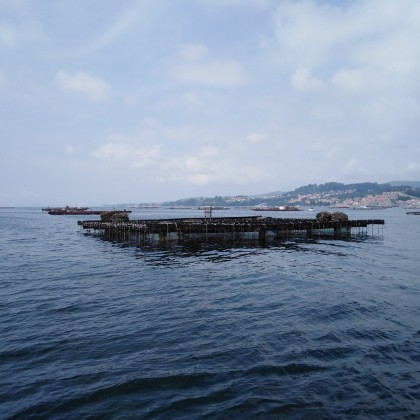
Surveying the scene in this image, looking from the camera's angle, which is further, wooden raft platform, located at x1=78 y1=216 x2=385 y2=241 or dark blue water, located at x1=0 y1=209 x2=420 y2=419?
wooden raft platform, located at x1=78 y1=216 x2=385 y2=241

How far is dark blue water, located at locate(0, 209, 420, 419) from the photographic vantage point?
10.1 metres

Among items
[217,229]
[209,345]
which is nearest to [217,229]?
[217,229]

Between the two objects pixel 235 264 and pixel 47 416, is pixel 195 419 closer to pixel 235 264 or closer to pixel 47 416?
pixel 47 416

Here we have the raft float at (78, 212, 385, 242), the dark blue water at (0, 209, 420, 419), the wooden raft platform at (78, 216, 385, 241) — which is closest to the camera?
the dark blue water at (0, 209, 420, 419)

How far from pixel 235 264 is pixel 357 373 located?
22.6m

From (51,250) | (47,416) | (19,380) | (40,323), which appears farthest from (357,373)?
(51,250)

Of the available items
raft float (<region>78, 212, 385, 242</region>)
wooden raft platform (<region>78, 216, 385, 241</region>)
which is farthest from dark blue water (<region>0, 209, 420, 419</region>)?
raft float (<region>78, 212, 385, 242</region>)

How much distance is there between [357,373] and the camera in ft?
38.8

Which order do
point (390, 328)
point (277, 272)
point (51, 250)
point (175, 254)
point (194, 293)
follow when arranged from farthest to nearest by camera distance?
point (51, 250), point (175, 254), point (277, 272), point (194, 293), point (390, 328)

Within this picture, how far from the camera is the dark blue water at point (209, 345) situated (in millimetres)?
10055

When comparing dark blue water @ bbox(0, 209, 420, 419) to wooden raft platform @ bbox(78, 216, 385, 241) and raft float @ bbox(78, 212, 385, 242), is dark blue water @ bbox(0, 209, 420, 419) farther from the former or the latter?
raft float @ bbox(78, 212, 385, 242)

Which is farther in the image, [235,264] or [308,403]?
[235,264]

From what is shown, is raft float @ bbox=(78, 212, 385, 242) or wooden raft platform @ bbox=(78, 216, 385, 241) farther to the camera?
raft float @ bbox=(78, 212, 385, 242)

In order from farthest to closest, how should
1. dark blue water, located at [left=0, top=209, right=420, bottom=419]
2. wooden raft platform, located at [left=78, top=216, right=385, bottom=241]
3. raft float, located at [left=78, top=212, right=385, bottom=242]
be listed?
→ raft float, located at [left=78, top=212, right=385, bottom=242] < wooden raft platform, located at [left=78, top=216, right=385, bottom=241] < dark blue water, located at [left=0, top=209, right=420, bottom=419]
